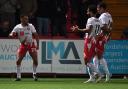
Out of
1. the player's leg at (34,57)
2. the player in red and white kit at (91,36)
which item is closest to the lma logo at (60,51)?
the player's leg at (34,57)

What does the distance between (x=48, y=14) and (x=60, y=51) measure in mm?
1890

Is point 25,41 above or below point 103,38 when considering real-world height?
below

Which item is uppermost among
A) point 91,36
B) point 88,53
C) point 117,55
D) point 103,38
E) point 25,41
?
point 91,36

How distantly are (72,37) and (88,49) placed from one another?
400 cm

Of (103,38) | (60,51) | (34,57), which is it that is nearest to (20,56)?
(34,57)

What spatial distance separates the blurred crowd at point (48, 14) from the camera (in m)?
24.2

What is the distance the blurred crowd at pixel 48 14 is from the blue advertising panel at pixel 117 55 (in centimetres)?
201

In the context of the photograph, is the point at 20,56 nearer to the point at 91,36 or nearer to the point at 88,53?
the point at 88,53

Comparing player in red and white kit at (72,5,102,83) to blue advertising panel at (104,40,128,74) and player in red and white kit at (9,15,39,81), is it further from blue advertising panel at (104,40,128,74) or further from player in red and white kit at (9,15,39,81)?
blue advertising panel at (104,40,128,74)

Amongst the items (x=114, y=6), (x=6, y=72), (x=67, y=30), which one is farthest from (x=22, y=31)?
(x=114, y=6)

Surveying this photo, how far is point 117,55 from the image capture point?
22.9 m

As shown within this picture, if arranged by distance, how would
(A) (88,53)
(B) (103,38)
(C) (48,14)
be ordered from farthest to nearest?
(C) (48,14) → (B) (103,38) → (A) (88,53)

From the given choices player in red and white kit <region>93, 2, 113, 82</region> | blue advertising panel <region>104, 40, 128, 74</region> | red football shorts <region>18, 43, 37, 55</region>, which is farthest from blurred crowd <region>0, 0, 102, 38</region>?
player in red and white kit <region>93, 2, 113, 82</region>

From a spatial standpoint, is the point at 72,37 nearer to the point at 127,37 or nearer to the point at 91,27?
the point at 127,37
